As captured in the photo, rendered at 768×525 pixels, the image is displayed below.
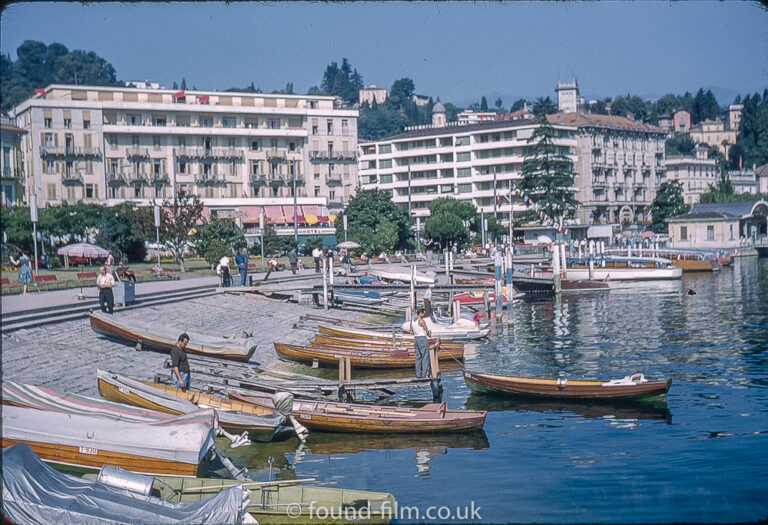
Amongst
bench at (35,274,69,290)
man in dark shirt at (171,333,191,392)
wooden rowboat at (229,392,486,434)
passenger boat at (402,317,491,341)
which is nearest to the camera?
wooden rowboat at (229,392,486,434)

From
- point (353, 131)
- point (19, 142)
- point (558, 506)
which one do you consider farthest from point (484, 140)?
point (558, 506)

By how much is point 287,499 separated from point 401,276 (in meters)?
36.4

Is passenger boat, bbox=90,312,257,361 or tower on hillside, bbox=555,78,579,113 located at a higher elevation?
tower on hillside, bbox=555,78,579,113

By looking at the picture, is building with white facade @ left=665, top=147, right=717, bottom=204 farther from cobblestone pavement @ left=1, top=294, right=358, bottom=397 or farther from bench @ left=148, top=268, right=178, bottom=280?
cobblestone pavement @ left=1, top=294, right=358, bottom=397

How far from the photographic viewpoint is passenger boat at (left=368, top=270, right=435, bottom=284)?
155 ft

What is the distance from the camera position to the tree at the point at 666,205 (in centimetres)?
10638

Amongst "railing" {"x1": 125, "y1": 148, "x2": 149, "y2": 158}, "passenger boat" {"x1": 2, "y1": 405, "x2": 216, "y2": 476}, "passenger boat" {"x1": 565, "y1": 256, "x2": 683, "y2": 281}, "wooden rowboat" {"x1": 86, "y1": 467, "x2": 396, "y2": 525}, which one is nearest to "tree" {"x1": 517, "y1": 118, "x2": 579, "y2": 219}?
"passenger boat" {"x1": 565, "y1": 256, "x2": 683, "y2": 281}

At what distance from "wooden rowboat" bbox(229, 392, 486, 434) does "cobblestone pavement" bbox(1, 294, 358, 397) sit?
527 cm

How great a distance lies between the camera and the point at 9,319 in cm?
2552

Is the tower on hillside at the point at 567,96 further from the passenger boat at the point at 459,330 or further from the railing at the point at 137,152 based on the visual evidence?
the passenger boat at the point at 459,330

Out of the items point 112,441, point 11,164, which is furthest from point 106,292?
point 11,164

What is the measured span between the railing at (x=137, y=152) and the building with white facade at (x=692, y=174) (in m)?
87.4

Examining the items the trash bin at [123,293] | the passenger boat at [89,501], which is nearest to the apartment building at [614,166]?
the trash bin at [123,293]

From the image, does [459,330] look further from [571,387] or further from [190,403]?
[190,403]
